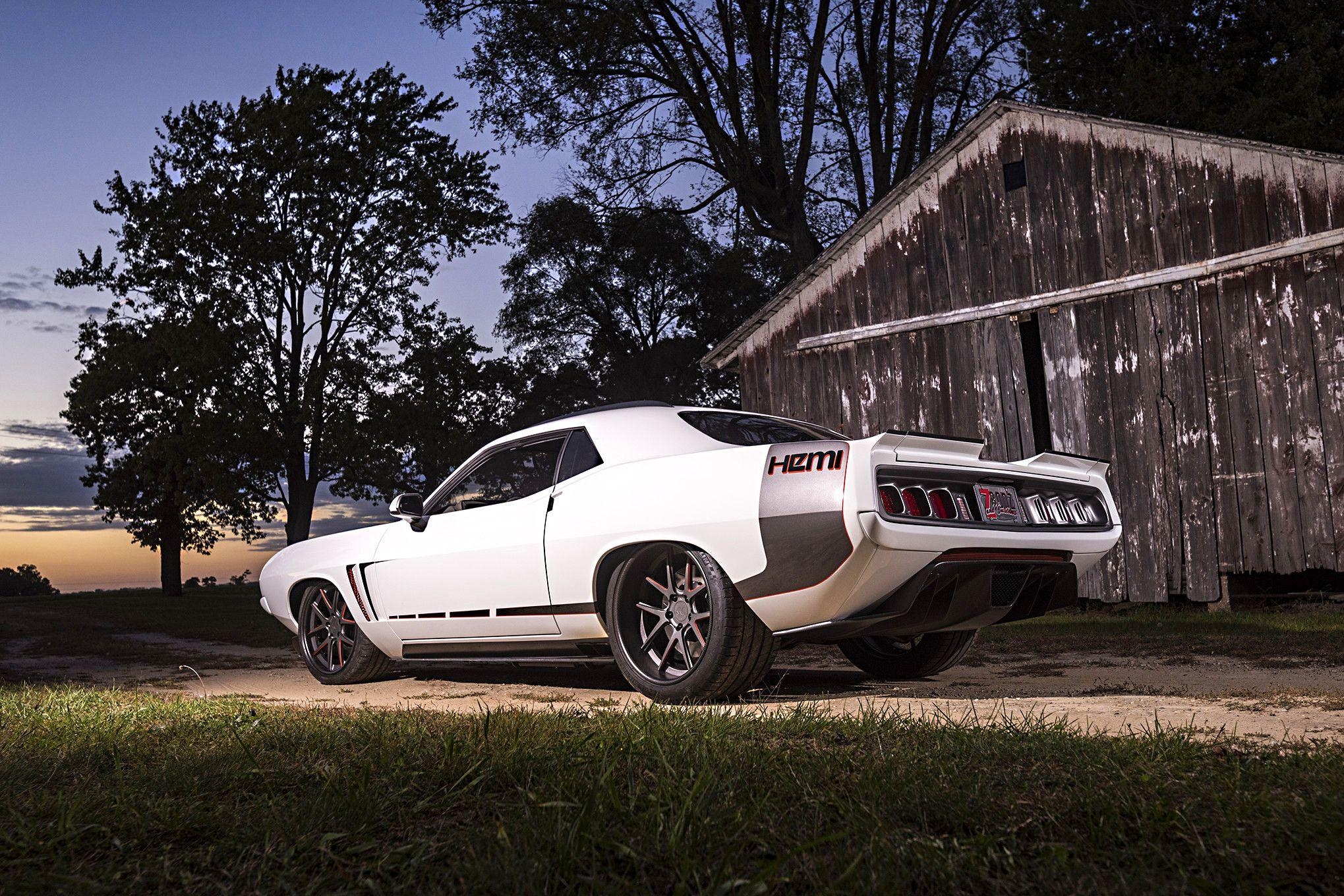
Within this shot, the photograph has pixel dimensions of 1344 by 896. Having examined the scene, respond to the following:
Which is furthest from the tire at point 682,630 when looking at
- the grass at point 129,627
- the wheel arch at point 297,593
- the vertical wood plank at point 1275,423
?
the vertical wood plank at point 1275,423

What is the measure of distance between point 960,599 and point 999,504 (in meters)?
0.49

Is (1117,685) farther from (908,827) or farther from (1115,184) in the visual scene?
(1115,184)

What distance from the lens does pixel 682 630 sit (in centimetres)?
484

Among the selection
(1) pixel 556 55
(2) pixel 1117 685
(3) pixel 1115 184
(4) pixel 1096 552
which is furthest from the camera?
(1) pixel 556 55

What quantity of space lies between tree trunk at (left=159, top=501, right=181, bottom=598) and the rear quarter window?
24.6 metres

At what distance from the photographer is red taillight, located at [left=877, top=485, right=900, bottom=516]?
13.7 feet

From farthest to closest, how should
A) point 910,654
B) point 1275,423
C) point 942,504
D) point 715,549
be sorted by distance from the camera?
point 1275,423 → point 910,654 → point 715,549 → point 942,504

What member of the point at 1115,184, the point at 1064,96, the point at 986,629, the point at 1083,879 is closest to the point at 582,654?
the point at 1083,879

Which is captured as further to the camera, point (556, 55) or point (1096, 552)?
point (556, 55)

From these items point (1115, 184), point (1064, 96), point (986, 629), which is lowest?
point (986, 629)

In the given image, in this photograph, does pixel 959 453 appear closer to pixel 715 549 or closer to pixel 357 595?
pixel 715 549

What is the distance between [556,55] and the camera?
2234 cm

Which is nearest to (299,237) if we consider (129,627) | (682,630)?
(129,627)

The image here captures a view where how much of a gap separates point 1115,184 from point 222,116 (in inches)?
865
